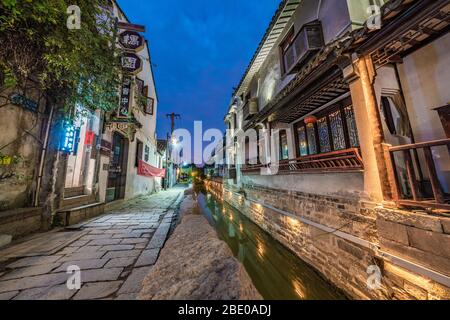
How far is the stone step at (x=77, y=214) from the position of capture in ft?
17.8

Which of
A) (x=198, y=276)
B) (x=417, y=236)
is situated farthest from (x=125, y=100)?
(x=417, y=236)

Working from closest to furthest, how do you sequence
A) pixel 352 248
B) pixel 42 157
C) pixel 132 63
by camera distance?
pixel 352 248 → pixel 42 157 → pixel 132 63

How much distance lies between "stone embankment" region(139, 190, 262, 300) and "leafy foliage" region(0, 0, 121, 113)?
4.86m

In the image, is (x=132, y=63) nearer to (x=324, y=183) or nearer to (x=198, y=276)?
(x=198, y=276)

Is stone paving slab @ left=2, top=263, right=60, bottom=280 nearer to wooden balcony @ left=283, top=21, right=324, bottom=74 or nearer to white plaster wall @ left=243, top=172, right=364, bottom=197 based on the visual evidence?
white plaster wall @ left=243, top=172, right=364, bottom=197

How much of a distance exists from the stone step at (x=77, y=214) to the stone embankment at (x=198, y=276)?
14.6 feet

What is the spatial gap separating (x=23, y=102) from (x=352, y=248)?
960 centimetres

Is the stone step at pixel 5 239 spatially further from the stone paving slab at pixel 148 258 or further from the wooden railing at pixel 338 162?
the wooden railing at pixel 338 162

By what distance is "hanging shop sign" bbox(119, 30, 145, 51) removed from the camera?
855 cm

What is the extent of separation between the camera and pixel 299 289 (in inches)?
172

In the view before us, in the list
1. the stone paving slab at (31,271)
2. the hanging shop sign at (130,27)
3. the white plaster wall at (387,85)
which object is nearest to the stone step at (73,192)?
the stone paving slab at (31,271)
